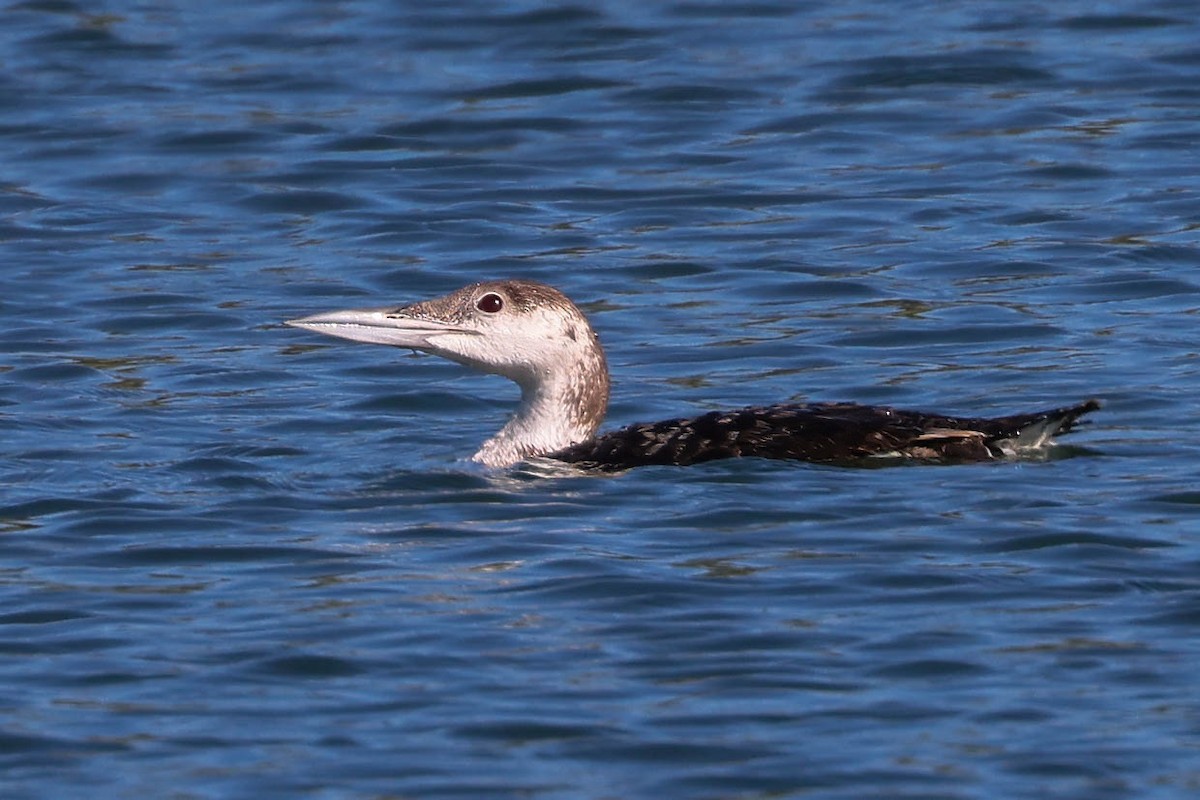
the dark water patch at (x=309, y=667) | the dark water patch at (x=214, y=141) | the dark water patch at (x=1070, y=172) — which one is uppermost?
the dark water patch at (x=309, y=667)

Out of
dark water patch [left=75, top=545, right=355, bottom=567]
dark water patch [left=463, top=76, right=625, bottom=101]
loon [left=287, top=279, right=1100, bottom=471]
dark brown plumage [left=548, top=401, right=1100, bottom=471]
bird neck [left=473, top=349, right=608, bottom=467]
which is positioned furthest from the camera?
dark water patch [left=463, top=76, right=625, bottom=101]

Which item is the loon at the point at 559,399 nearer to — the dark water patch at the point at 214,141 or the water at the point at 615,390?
the water at the point at 615,390

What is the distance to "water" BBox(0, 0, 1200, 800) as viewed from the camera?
694 cm

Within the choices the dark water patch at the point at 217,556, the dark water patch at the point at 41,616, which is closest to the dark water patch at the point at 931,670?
the dark water patch at the point at 217,556

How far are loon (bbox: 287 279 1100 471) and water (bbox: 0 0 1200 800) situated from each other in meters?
0.12

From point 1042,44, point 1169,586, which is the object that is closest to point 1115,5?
point 1042,44

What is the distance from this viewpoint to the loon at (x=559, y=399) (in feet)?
31.1

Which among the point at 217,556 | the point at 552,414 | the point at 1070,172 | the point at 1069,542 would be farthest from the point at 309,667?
the point at 1070,172

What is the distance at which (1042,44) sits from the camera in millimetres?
17938

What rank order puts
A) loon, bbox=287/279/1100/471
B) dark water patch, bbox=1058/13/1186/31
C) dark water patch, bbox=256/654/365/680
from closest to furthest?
dark water patch, bbox=256/654/365/680 < loon, bbox=287/279/1100/471 < dark water patch, bbox=1058/13/1186/31

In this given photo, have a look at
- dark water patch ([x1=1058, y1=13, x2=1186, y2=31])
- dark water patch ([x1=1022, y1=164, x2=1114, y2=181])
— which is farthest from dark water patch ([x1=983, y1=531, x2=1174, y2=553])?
dark water patch ([x1=1058, y1=13, x2=1186, y2=31])

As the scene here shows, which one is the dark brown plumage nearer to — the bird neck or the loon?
the loon

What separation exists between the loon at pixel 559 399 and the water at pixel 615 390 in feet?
0.39

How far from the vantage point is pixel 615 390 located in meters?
11.6
